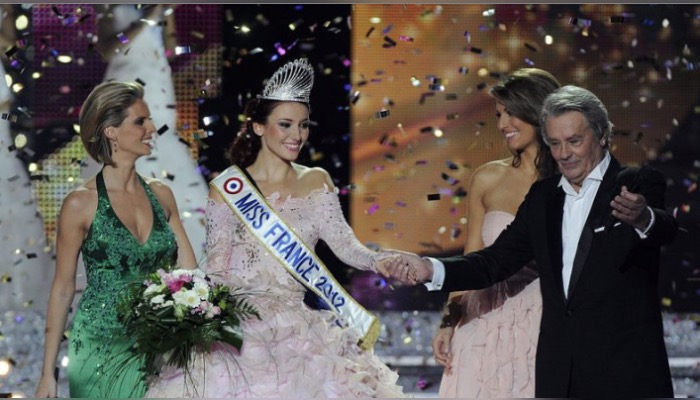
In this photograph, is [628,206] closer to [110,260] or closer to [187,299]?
[187,299]

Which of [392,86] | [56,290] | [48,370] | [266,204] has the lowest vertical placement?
[48,370]

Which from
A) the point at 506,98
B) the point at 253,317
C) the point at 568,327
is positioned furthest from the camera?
the point at 506,98

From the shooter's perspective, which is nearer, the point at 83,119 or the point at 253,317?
the point at 253,317

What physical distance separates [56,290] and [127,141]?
0.67 meters

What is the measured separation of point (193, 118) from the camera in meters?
5.90

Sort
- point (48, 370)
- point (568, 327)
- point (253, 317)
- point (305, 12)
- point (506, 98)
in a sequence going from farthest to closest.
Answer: point (305, 12)
point (506, 98)
point (48, 370)
point (253, 317)
point (568, 327)

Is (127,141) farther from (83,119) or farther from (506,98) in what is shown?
(506,98)

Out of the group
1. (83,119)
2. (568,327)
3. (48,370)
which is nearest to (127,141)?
(83,119)

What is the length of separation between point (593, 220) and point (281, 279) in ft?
4.68

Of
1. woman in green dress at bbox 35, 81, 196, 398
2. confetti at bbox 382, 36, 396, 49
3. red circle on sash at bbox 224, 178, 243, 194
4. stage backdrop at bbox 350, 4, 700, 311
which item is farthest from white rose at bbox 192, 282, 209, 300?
confetti at bbox 382, 36, 396, 49

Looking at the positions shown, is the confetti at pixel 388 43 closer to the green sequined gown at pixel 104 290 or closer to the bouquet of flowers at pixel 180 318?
the green sequined gown at pixel 104 290

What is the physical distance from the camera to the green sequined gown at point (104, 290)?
4645mm

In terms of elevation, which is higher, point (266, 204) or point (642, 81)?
point (642, 81)

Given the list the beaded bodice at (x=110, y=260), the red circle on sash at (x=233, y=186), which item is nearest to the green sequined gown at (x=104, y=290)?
the beaded bodice at (x=110, y=260)
